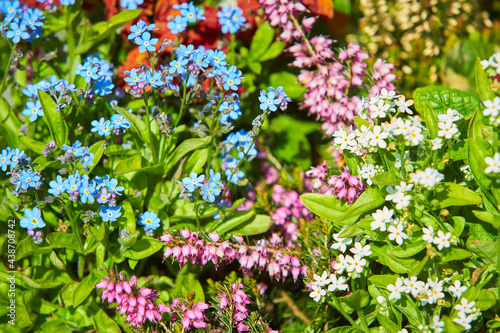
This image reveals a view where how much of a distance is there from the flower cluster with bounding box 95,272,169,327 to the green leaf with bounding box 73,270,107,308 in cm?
5

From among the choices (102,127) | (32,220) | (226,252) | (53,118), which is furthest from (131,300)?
(53,118)

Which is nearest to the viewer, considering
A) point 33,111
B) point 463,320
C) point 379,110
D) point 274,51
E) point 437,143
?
point 463,320

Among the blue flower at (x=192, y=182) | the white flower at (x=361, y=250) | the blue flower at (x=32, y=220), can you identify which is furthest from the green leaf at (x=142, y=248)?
the white flower at (x=361, y=250)

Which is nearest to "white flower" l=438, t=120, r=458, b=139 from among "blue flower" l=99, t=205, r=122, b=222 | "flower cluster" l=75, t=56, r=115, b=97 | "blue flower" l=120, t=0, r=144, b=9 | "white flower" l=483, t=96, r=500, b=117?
"white flower" l=483, t=96, r=500, b=117

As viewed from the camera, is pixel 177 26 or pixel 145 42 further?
pixel 177 26

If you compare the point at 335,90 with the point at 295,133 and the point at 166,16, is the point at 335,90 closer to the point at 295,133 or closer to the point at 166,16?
the point at 295,133

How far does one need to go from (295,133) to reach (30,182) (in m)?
1.65

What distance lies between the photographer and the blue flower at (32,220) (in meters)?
1.99

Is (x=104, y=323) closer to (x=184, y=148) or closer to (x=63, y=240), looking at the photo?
(x=63, y=240)

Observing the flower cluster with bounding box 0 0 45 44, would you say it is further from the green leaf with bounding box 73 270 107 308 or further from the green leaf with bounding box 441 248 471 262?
the green leaf with bounding box 441 248 471 262

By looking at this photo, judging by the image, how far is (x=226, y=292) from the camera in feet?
6.89

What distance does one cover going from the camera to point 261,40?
8.87ft

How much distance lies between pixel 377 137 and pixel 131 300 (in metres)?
1.30

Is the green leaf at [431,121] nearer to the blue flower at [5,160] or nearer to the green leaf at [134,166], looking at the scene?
the green leaf at [134,166]
